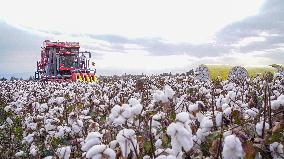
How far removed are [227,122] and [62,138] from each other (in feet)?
12.1

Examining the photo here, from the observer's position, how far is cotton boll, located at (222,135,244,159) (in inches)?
118

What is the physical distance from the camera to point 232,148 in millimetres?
3020

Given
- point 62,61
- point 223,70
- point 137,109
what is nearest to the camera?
point 137,109

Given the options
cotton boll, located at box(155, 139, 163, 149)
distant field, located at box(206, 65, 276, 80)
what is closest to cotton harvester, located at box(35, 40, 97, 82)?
distant field, located at box(206, 65, 276, 80)

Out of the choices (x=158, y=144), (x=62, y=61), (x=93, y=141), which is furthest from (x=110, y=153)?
(x=62, y=61)

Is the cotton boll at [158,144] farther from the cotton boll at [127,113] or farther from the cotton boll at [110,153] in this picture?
the cotton boll at [110,153]

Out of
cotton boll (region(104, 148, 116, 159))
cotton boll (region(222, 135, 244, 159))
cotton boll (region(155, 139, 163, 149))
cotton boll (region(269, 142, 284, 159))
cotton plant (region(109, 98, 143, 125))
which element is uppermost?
cotton plant (region(109, 98, 143, 125))

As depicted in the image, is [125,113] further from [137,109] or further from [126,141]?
[126,141]

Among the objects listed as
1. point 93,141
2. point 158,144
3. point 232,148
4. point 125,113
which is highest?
point 125,113

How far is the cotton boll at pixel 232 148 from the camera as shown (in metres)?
3.00

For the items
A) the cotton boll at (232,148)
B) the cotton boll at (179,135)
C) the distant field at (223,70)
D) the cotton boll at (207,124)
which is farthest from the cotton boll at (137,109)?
the distant field at (223,70)

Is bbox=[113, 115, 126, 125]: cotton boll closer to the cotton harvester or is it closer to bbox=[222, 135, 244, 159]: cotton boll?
bbox=[222, 135, 244, 159]: cotton boll

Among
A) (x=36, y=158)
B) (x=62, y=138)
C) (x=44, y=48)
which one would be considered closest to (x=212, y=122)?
(x=62, y=138)

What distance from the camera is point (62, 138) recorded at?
22.5ft
